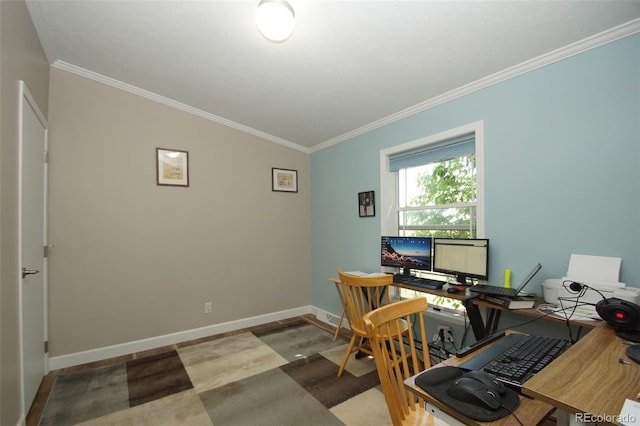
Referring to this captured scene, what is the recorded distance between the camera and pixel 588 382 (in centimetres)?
80

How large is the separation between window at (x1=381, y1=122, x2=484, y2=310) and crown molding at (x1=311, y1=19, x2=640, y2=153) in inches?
12.1

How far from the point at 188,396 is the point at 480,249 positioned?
2.54 m

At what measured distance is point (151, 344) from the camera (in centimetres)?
309

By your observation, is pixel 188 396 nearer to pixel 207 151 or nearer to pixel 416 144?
pixel 207 151

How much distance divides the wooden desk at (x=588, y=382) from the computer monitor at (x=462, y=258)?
123 cm

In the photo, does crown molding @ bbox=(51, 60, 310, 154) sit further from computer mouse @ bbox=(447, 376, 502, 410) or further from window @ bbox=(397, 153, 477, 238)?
computer mouse @ bbox=(447, 376, 502, 410)

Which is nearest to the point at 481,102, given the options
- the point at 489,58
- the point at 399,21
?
the point at 489,58

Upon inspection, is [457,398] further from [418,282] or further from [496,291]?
[418,282]

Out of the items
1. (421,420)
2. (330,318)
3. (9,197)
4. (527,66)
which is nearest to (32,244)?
(9,197)

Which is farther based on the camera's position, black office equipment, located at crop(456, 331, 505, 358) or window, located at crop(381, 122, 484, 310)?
window, located at crop(381, 122, 484, 310)

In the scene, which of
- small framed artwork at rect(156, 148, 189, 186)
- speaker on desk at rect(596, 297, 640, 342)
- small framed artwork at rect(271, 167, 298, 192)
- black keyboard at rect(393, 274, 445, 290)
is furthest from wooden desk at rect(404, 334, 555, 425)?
small framed artwork at rect(271, 167, 298, 192)

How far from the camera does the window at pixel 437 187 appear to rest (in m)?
2.51

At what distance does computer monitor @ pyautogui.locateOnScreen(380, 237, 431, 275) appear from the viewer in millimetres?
2676

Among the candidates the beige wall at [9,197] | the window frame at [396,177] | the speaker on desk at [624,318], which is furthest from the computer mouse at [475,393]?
the beige wall at [9,197]
